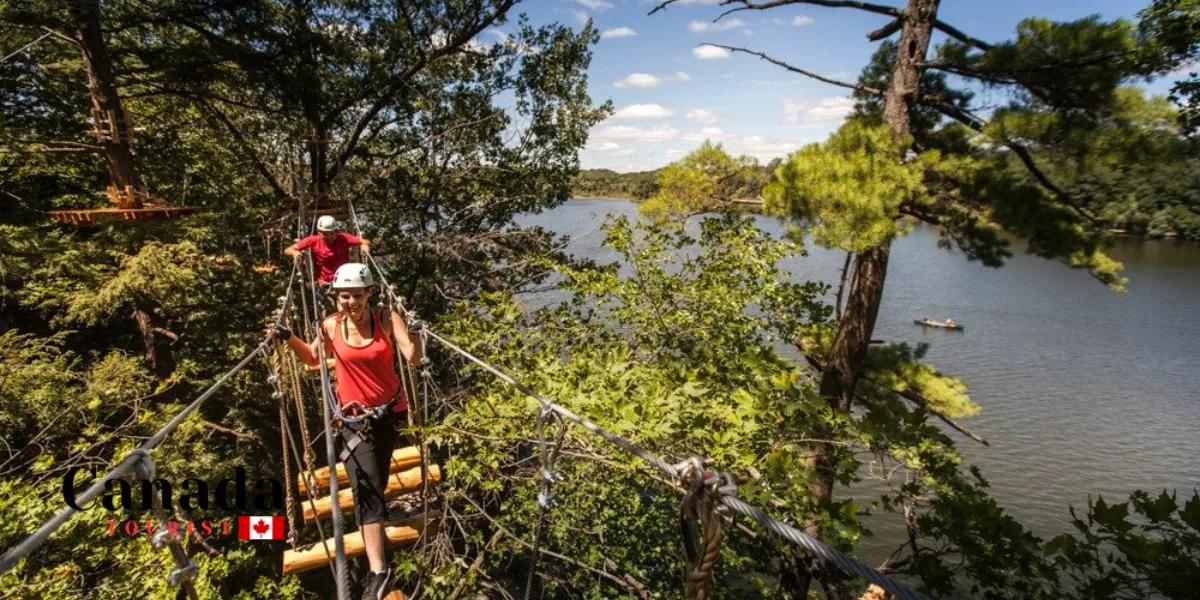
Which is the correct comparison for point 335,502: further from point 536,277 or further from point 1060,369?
point 1060,369

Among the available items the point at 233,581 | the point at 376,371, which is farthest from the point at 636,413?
the point at 233,581

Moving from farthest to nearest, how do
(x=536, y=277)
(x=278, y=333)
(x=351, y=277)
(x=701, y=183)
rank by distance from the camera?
(x=536, y=277) → (x=701, y=183) → (x=278, y=333) → (x=351, y=277)

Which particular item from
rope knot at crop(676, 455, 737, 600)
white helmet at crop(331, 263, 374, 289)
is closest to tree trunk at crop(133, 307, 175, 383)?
white helmet at crop(331, 263, 374, 289)

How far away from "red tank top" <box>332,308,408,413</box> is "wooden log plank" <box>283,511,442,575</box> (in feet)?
3.33

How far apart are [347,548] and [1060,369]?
23662 mm

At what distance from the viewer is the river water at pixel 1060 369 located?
13.3 m

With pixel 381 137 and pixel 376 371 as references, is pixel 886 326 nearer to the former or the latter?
pixel 381 137

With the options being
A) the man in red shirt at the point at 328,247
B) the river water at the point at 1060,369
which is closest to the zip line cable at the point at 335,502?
the man in red shirt at the point at 328,247

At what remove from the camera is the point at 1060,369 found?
19.5m

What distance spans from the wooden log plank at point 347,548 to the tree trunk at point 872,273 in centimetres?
378

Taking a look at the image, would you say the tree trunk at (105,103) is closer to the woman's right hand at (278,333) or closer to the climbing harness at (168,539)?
the woman's right hand at (278,333)

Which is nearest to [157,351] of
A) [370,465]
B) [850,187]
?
[370,465]

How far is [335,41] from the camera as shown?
8.55m

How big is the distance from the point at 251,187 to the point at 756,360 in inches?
411
